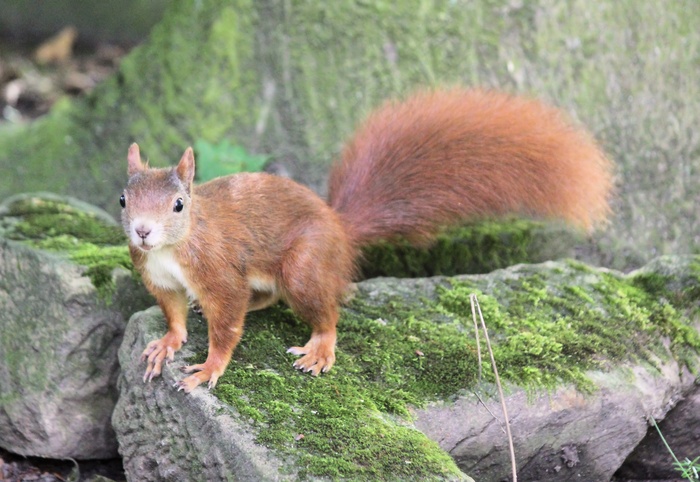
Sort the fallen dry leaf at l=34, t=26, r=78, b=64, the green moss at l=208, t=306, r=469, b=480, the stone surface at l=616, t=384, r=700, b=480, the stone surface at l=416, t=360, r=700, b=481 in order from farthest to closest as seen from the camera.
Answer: the fallen dry leaf at l=34, t=26, r=78, b=64 < the stone surface at l=616, t=384, r=700, b=480 < the stone surface at l=416, t=360, r=700, b=481 < the green moss at l=208, t=306, r=469, b=480

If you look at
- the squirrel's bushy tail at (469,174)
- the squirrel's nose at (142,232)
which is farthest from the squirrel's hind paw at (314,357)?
the squirrel's nose at (142,232)

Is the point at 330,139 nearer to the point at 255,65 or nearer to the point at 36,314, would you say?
the point at 255,65

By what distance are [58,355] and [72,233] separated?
57 cm

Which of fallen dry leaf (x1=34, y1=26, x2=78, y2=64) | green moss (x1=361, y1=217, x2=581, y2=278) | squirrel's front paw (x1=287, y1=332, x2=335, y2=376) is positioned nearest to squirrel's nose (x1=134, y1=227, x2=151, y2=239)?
squirrel's front paw (x1=287, y1=332, x2=335, y2=376)

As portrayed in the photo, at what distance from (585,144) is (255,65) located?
5.98ft

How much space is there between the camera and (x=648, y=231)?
3854 millimetres

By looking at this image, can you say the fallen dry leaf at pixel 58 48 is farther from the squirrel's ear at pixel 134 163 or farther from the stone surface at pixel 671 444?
the stone surface at pixel 671 444

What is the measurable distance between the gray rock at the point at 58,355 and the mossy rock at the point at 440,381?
0.92 ft

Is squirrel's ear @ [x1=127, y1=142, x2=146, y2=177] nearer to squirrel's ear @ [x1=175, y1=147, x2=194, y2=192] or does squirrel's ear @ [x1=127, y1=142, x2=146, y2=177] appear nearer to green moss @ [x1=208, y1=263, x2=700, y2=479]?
squirrel's ear @ [x1=175, y1=147, x2=194, y2=192]

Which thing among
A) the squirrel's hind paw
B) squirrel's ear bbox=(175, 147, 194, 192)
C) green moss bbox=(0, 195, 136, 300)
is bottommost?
the squirrel's hind paw

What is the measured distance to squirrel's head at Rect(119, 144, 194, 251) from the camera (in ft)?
6.87

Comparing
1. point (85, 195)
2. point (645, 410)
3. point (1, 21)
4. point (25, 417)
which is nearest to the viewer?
point (645, 410)

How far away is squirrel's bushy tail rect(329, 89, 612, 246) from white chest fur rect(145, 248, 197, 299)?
2.13 feet

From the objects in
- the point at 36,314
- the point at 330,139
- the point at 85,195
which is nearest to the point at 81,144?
the point at 85,195
